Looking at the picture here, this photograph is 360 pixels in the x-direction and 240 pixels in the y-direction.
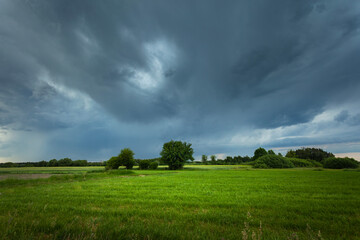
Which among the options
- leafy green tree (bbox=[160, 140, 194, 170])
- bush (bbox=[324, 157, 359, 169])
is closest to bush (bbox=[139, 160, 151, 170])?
leafy green tree (bbox=[160, 140, 194, 170])

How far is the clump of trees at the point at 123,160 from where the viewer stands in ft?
211

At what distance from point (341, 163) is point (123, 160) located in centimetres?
9658

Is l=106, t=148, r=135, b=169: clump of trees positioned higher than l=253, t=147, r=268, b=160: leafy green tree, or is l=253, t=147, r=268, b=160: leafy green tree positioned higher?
l=253, t=147, r=268, b=160: leafy green tree

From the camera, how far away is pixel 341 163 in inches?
2507

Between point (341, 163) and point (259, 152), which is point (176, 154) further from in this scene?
point (259, 152)

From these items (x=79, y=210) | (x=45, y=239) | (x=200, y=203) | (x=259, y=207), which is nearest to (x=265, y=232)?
(x=259, y=207)

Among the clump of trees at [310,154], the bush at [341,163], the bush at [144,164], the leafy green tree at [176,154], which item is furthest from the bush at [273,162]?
the clump of trees at [310,154]

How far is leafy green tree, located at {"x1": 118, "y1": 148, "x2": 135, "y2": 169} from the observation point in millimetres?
66444

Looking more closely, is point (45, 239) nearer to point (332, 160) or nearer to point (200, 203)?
point (200, 203)

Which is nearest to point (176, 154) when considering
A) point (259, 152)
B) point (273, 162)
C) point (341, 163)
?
point (273, 162)

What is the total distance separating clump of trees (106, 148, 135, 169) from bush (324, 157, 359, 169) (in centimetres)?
9156

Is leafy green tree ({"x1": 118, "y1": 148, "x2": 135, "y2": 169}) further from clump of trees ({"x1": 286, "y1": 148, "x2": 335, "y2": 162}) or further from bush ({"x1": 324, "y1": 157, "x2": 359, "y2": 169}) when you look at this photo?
clump of trees ({"x1": 286, "y1": 148, "x2": 335, "y2": 162})

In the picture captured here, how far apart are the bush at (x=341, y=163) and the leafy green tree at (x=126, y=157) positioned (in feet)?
300

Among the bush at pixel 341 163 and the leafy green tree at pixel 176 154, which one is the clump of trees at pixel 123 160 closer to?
the leafy green tree at pixel 176 154
